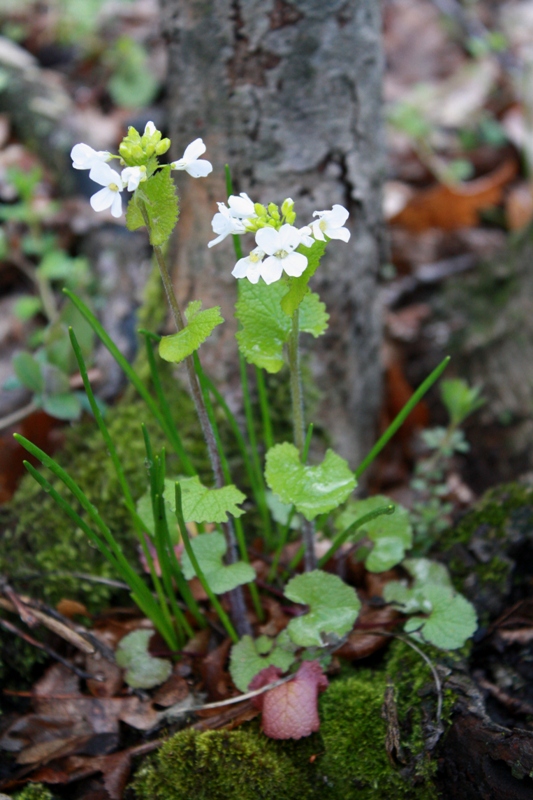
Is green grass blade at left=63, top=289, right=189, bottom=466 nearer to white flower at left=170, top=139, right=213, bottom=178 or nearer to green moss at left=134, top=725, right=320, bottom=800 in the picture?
white flower at left=170, top=139, right=213, bottom=178

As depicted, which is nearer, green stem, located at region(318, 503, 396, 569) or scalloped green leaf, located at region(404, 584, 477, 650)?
green stem, located at region(318, 503, 396, 569)

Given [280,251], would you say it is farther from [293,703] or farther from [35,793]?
[35,793]

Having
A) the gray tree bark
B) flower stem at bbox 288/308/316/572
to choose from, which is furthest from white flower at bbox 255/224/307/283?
the gray tree bark

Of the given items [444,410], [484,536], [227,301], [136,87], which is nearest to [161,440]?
[227,301]

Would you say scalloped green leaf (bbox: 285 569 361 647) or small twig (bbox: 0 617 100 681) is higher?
scalloped green leaf (bbox: 285 569 361 647)

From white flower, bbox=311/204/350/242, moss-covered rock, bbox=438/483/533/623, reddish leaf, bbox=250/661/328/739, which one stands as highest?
white flower, bbox=311/204/350/242

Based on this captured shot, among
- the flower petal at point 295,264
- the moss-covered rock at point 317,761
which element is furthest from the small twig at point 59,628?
the flower petal at point 295,264

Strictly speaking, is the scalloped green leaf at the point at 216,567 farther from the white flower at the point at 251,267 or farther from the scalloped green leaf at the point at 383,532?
the white flower at the point at 251,267
